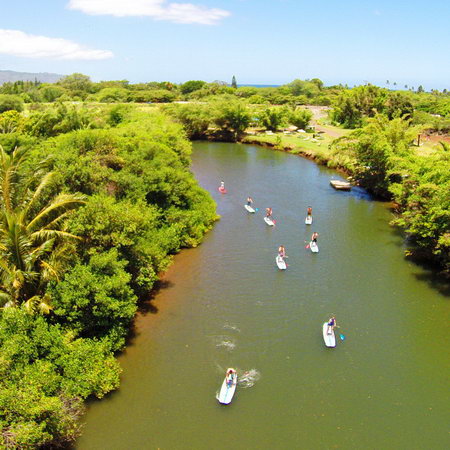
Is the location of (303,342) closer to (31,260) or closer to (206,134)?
(31,260)

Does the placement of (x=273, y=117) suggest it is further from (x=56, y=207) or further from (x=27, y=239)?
(x=27, y=239)

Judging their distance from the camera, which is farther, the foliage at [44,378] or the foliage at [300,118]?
the foliage at [300,118]

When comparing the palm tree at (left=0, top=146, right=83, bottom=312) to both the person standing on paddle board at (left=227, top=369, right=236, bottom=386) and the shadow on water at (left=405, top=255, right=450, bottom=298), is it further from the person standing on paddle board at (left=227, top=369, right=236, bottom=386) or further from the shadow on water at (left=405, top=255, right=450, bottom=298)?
the shadow on water at (left=405, top=255, right=450, bottom=298)

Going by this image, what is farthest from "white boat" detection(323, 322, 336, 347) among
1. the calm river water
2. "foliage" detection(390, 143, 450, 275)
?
"foliage" detection(390, 143, 450, 275)

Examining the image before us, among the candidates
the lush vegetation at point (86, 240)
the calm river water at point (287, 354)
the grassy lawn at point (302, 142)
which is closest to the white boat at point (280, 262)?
the calm river water at point (287, 354)

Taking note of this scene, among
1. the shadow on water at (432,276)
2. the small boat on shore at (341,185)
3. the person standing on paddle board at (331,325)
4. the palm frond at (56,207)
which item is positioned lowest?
the person standing on paddle board at (331,325)

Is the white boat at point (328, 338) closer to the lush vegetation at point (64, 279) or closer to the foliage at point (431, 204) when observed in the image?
the foliage at point (431, 204)
